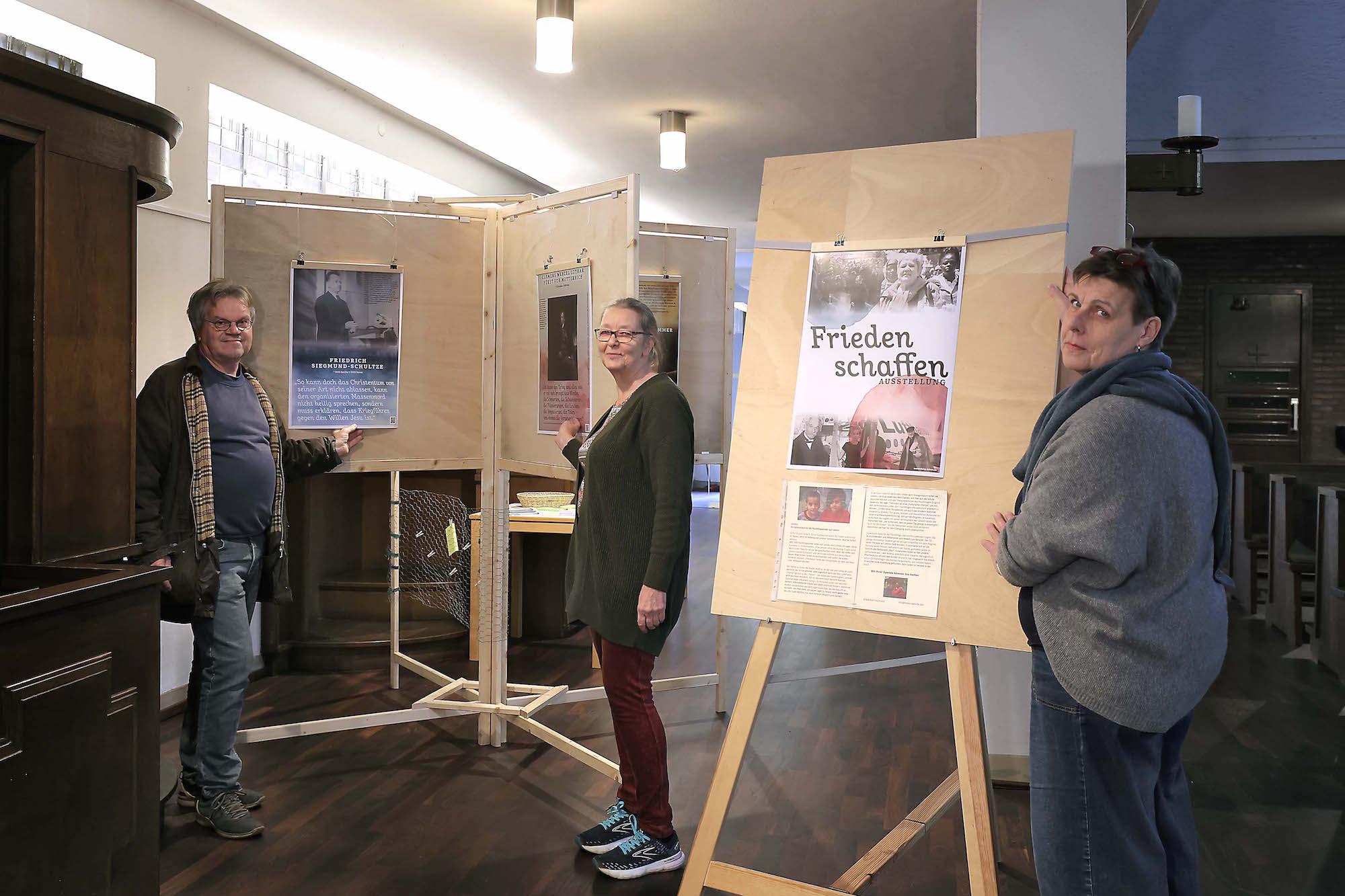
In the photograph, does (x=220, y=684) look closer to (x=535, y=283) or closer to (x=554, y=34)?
(x=535, y=283)

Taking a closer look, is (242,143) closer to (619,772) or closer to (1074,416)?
(619,772)

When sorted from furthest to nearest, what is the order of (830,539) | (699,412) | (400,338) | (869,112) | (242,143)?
(869,112)
(242,143)
(699,412)
(400,338)
(830,539)

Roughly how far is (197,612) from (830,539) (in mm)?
1861

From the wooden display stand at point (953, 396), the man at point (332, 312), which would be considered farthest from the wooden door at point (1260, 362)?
the man at point (332, 312)

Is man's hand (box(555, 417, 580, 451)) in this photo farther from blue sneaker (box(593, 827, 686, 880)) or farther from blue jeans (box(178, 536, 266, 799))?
blue sneaker (box(593, 827, 686, 880))

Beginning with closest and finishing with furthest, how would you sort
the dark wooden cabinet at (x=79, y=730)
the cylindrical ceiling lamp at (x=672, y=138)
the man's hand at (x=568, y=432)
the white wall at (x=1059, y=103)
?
1. the dark wooden cabinet at (x=79, y=730)
2. the man's hand at (x=568, y=432)
3. the white wall at (x=1059, y=103)
4. the cylindrical ceiling lamp at (x=672, y=138)

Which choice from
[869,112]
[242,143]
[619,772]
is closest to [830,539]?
[619,772]

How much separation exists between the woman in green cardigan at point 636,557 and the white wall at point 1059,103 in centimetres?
130

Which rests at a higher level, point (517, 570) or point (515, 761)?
point (517, 570)

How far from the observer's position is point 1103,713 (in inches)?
64.9

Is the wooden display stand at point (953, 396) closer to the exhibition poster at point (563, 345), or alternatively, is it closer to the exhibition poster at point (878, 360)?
the exhibition poster at point (878, 360)

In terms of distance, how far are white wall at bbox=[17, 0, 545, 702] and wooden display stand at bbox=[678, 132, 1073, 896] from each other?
2.58 meters

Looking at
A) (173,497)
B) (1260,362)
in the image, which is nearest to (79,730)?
(173,497)

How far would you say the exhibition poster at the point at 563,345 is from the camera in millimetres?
3051
